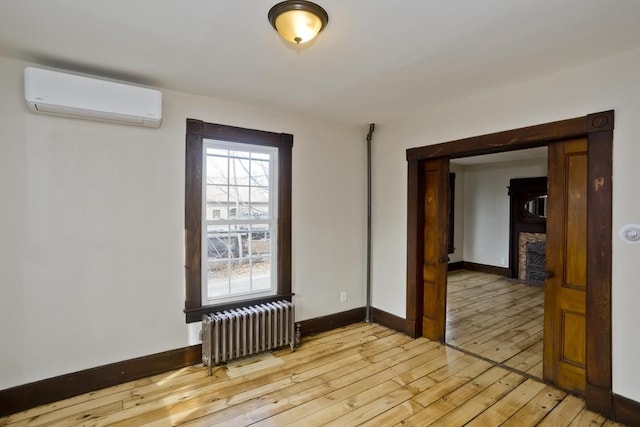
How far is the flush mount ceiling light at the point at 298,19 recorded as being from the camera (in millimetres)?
Answer: 1664

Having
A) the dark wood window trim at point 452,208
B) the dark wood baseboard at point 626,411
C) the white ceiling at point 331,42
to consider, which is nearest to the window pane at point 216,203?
the white ceiling at point 331,42

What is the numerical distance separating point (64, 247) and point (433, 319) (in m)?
3.59

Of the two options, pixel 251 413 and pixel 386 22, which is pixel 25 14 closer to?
pixel 386 22

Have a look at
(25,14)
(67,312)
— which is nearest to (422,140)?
(25,14)

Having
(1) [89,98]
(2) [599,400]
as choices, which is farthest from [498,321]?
(1) [89,98]

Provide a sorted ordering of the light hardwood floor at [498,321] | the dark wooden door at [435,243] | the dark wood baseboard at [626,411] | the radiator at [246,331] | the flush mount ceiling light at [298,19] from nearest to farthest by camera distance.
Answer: the flush mount ceiling light at [298,19] < the dark wood baseboard at [626,411] < the radiator at [246,331] < the light hardwood floor at [498,321] < the dark wooden door at [435,243]

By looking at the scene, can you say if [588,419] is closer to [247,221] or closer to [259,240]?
[259,240]

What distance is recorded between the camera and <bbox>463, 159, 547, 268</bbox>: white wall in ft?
22.7

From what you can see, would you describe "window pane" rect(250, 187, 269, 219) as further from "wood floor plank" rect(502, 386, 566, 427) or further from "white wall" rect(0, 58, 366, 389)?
"wood floor plank" rect(502, 386, 566, 427)

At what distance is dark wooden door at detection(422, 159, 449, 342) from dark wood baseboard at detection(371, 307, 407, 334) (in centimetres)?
26

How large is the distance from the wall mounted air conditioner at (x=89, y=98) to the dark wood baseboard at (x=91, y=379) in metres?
2.02

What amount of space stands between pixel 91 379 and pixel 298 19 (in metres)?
3.06

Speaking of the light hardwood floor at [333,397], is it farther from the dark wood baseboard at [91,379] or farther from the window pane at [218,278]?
the window pane at [218,278]

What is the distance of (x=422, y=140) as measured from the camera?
142 inches
